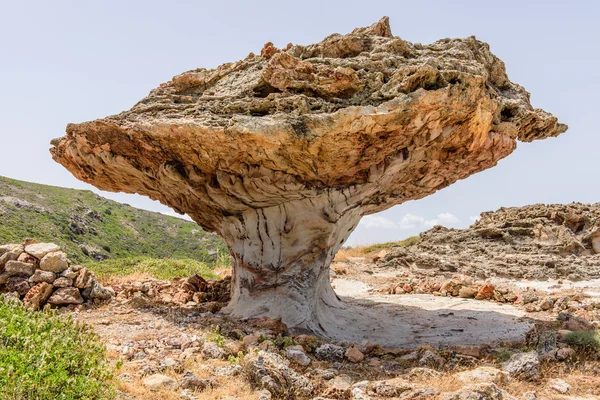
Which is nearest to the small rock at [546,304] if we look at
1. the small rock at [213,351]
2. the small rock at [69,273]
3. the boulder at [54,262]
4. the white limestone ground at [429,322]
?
the white limestone ground at [429,322]

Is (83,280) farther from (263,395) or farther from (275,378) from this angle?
(263,395)

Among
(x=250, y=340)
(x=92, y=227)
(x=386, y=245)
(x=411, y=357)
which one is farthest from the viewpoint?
(x=92, y=227)

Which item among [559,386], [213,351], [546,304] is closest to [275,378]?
[213,351]

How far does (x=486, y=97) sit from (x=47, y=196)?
37508mm

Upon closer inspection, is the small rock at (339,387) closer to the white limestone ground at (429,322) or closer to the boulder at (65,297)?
the white limestone ground at (429,322)

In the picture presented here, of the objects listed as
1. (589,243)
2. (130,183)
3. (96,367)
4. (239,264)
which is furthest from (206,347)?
(589,243)

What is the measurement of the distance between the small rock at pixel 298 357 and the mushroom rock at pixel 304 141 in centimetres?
167

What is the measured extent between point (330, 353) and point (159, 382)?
8.25 ft

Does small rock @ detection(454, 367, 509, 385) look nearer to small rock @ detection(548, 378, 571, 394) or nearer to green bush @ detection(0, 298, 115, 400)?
small rock @ detection(548, 378, 571, 394)

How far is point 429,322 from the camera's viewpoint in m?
9.07

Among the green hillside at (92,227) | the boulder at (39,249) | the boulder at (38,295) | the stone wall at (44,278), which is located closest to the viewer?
the boulder at (38,295)

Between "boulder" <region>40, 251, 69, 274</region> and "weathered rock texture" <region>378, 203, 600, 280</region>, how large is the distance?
39.1 ft

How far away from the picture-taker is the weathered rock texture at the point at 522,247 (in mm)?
15125

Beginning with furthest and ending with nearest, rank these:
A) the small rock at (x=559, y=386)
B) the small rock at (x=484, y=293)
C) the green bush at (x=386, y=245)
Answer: the green bush at (x=386, y=245) → the small rock at (x=484, y=293) → the small rock at (x=559, y=386)
